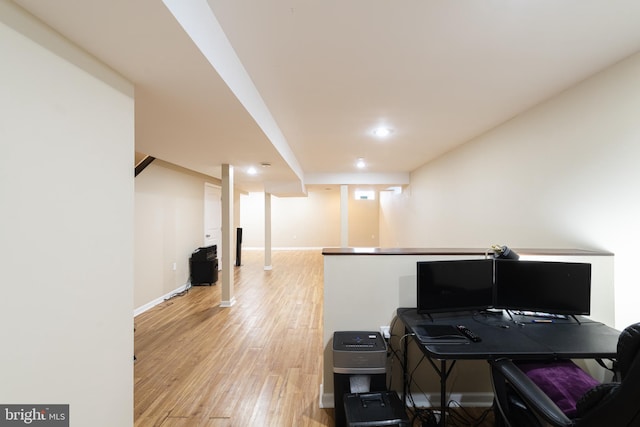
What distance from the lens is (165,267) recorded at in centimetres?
450

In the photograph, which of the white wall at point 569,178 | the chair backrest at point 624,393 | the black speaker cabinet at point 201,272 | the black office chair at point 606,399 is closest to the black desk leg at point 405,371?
the black office chair at point 606,399

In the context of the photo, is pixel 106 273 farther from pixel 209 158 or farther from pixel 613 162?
pixel 613 162

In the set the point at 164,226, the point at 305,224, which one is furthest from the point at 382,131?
the point at 305,224

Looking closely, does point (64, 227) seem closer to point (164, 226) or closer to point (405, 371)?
point (405, 371)

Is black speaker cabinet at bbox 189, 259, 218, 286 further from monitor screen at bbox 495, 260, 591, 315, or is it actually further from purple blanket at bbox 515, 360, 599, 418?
purple blanket at bbox 515, 360, 599, 418

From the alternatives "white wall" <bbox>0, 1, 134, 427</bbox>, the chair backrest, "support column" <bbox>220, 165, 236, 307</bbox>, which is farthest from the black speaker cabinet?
the chair backrest

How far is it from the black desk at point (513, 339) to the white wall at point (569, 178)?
0.50 metres

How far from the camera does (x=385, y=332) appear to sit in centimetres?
197

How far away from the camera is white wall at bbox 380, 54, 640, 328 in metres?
1.78

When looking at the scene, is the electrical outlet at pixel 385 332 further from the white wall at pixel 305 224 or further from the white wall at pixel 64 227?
the white wall at pixel 305 224

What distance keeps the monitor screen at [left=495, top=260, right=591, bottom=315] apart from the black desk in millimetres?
100

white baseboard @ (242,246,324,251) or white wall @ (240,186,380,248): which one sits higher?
white wall @ (240,186,380,248)

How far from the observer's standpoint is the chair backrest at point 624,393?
0.85 metres

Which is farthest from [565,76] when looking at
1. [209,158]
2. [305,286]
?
[305,286]
